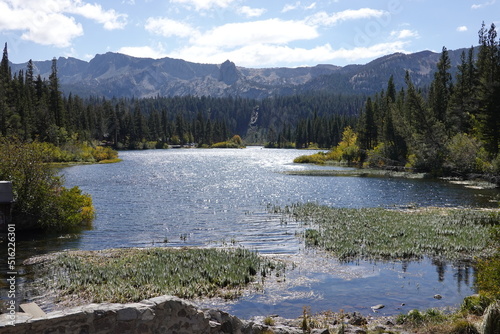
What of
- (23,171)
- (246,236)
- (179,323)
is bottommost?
(246,236)

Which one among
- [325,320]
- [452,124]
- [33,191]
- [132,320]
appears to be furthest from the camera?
[452,124]

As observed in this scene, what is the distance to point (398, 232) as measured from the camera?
28.7 m

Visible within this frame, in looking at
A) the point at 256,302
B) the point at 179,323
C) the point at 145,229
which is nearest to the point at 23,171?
the point at 145,229

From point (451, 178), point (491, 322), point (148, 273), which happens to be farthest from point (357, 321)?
point (451, 178)

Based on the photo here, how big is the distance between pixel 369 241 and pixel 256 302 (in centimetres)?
1196

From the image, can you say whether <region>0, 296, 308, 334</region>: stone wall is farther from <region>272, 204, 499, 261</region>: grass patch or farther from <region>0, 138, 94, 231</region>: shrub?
<region>0, 138, 94, 231</region>: shrub

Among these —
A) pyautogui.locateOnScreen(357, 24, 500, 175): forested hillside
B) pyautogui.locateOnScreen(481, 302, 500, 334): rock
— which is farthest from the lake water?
pyautogui.locateOnScreen(357, 24, 500, 175): forested hillside

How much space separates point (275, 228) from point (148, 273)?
15.4 metres

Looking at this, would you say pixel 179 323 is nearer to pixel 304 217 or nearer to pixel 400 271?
pixel 400 271

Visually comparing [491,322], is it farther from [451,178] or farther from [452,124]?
[452,124]

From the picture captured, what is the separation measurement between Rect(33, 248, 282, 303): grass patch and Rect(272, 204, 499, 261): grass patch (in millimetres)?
6456

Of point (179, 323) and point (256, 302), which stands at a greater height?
point (179, 323)

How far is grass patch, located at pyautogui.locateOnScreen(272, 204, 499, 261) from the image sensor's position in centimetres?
2456

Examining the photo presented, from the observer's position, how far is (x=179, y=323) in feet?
34.4
